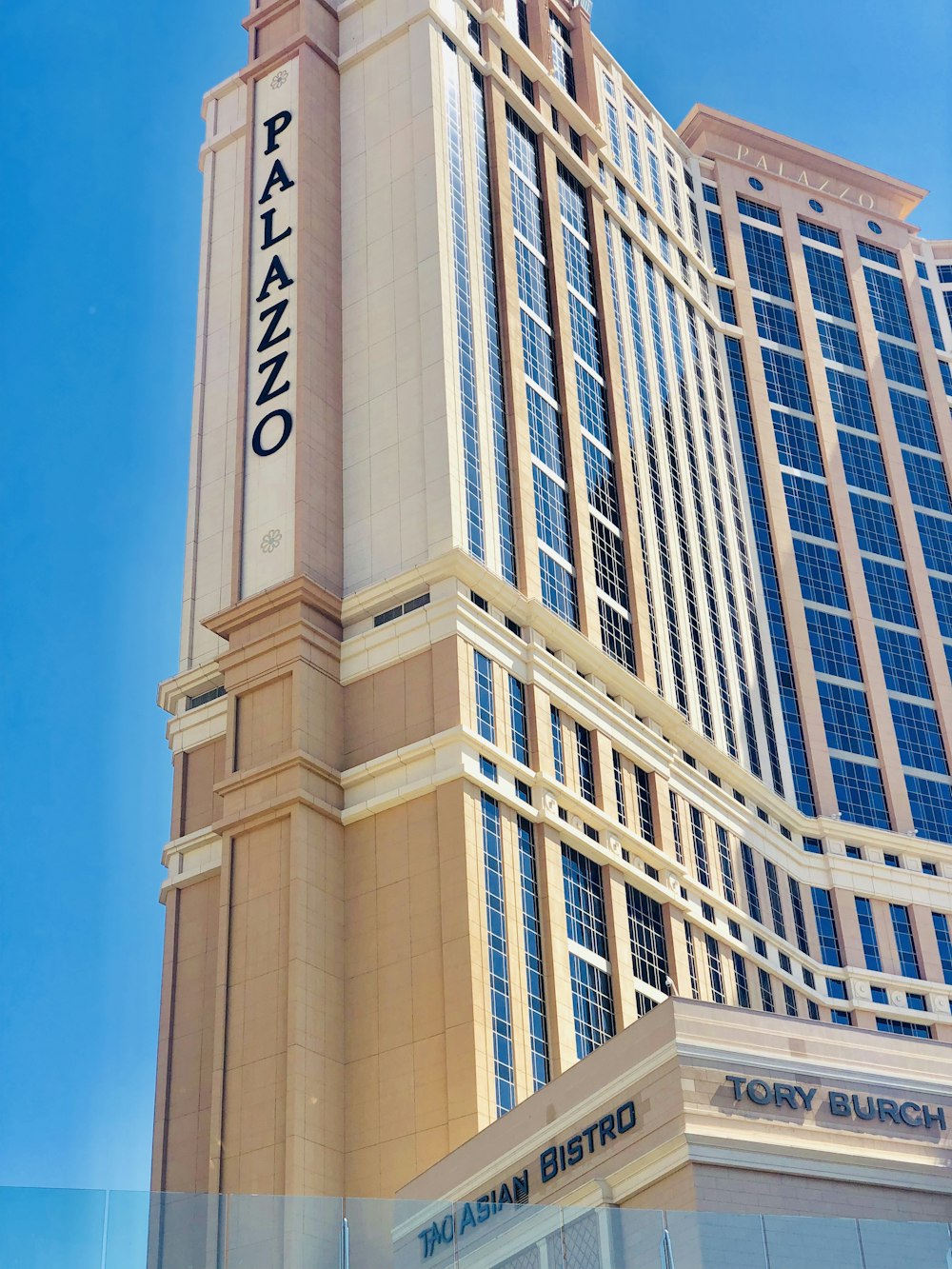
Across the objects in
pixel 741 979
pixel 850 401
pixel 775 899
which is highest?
pixel 850 401

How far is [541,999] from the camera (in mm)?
69750

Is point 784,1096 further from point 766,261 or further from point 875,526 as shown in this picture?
point 766,261

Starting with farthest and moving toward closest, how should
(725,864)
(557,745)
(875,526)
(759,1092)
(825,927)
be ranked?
(875,526), (825,927), (725,864), (557,745), (759,1092)

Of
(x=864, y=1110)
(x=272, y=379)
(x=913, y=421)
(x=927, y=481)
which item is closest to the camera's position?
(x=864, y=1110)

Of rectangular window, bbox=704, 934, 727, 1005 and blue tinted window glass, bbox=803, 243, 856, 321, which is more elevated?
blue tinted window glass, bbox=803, 243, 856, 321

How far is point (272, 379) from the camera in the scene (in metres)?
86.1

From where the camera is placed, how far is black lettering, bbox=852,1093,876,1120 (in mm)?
48781

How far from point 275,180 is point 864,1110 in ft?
199

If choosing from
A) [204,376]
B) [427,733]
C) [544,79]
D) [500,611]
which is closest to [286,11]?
[544,79]

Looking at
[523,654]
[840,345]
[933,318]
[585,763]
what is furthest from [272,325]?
[933,318]

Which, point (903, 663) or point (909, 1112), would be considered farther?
point (903, 663)

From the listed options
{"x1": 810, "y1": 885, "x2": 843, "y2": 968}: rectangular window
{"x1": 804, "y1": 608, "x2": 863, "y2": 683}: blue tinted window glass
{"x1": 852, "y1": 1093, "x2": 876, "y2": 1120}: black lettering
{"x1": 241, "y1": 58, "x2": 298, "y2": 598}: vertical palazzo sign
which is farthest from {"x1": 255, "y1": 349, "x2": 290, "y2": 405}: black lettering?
{"x1": 852, "y1": 1093, "x2": 876, "y2": 1120}: black lettering

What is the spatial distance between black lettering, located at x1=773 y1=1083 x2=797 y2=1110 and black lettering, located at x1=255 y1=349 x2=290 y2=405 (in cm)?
4707

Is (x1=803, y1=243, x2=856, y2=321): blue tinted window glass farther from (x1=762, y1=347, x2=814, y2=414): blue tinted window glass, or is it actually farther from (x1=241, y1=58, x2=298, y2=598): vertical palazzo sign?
(x1=241, y1=58, x2=298, y2=598): vertical palazzo sign
